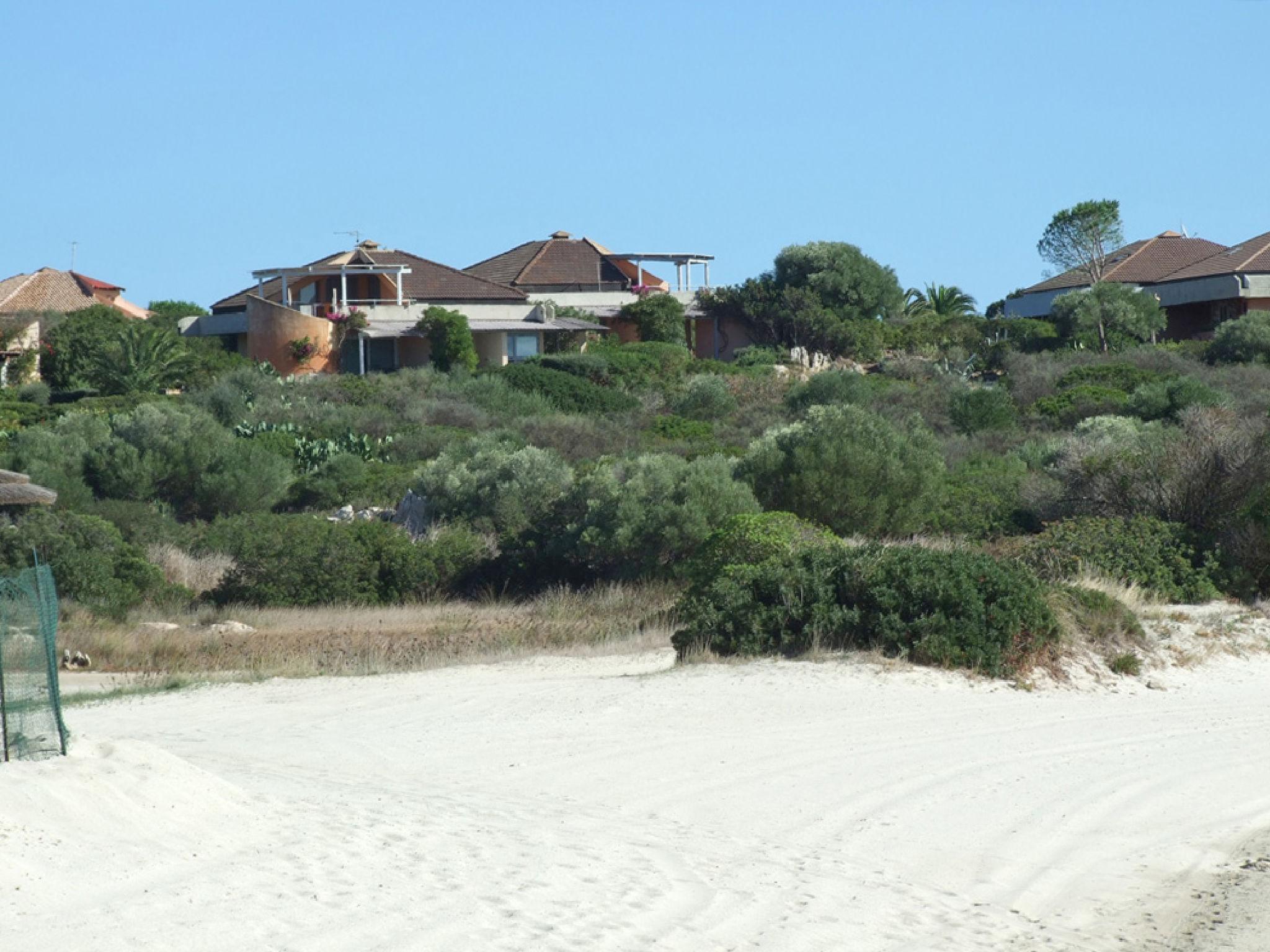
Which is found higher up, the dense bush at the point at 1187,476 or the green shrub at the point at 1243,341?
the green shrub at the point at 1243,341

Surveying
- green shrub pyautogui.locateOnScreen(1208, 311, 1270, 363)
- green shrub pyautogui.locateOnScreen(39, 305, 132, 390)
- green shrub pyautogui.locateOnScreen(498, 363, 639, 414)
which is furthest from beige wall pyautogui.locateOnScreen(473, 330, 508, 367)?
green shrub pyautogui.locateOnScreen(1208, 311, 1270, 363)

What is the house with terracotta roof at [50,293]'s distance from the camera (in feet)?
218

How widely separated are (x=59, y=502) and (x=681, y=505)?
47.1 ft

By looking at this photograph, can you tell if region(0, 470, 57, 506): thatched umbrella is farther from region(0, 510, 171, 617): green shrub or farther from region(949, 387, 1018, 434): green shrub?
region(949, 387, 1018, 434): green shrub

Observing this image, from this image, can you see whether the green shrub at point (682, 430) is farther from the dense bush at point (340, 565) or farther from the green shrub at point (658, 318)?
the dense bush at point (340, 565)

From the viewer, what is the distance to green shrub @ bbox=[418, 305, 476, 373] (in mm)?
57438

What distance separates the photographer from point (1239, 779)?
12.7 metres

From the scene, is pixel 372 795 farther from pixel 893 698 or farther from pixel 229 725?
pixel 893 698

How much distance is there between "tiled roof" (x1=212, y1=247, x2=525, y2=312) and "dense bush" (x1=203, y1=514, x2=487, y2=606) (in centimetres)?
3554

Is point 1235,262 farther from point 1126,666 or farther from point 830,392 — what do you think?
point 1126,666

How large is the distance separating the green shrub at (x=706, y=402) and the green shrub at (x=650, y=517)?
2144 centimetres

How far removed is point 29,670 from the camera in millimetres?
9250

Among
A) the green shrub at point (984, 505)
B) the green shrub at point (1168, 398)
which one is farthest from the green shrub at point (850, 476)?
the green shrub at point (1168, 398)

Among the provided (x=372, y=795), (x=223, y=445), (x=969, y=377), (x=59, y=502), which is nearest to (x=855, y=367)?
(x=969, y=377)
